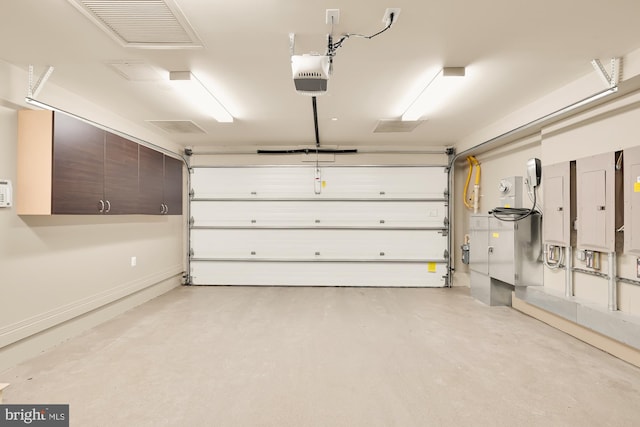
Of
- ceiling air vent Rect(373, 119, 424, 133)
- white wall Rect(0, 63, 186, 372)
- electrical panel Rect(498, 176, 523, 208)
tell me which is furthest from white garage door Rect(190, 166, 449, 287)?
electrical panel Rect(498, 176, 523, 208)

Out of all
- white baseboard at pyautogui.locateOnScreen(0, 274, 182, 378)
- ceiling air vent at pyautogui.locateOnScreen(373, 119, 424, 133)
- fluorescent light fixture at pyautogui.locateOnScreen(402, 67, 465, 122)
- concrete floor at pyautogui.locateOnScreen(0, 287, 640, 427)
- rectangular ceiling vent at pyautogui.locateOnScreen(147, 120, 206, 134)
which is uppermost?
rectangular ceiling vent at pyautogui.locateOnScreen(147, 120, 206, 134)

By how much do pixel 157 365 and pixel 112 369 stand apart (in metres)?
0.34

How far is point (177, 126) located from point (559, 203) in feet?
16.4

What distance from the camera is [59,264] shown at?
309 centimetres

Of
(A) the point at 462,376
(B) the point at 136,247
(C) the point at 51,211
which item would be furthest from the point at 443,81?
(B) the point at 136,247

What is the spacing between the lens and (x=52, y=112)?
8.74 ft

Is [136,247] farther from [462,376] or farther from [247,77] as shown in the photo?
[462,376]

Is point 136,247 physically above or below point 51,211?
below

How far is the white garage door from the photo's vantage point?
18.1 ft

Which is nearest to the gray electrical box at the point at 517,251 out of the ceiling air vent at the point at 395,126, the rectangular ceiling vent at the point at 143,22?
the ceiling air vent at the point at 395,126

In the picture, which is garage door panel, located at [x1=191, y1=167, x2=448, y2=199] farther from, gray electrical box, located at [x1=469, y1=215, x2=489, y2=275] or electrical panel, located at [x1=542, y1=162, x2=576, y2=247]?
electrical panel, located at [x1=542, y1=162, x2=576, y2=247]

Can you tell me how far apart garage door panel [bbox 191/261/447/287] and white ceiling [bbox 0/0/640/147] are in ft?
9.27

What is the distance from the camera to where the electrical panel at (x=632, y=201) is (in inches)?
99.9

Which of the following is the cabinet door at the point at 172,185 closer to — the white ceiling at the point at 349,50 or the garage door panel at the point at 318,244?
the garage door panel at the point at 318,244
